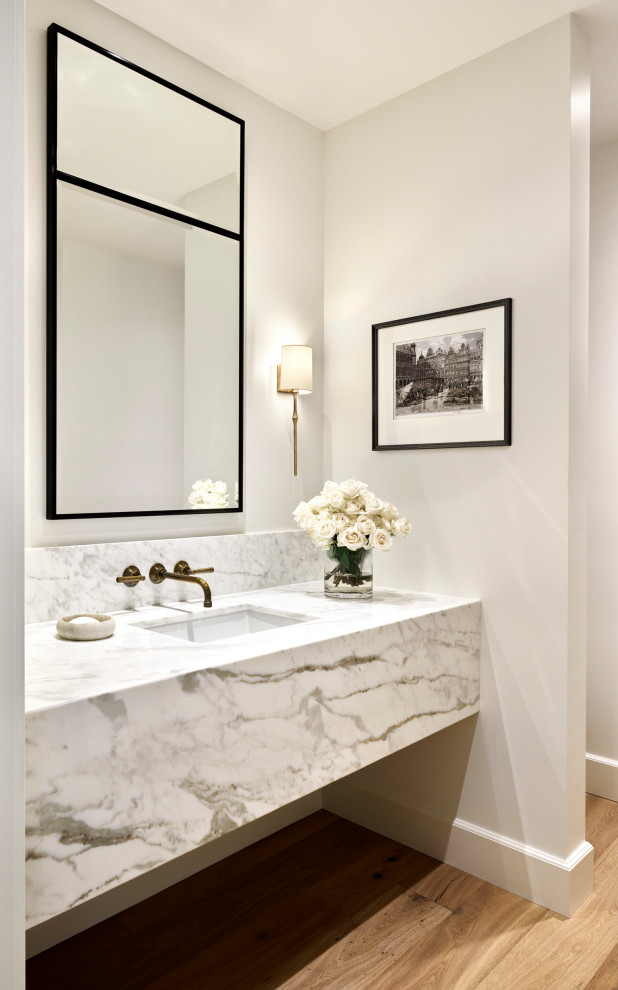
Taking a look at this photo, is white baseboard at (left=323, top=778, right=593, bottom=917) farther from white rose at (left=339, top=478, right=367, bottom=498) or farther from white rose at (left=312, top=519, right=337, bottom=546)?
white rose at (left=339, top=478, right=367, bottom=498)

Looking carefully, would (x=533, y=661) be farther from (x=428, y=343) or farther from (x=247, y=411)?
(x=247, y=411)

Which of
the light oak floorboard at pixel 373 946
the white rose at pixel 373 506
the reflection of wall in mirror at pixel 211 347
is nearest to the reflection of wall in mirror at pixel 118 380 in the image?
the reflection of wall in mirror at pixel 211 347

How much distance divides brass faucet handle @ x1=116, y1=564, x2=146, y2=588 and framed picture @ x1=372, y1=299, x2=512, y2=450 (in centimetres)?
98

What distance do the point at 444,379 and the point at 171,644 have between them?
1275 millimetres

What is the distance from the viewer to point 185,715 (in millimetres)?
1298

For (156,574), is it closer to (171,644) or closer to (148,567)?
(148,567)

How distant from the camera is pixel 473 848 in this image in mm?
2127

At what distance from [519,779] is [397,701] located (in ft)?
1.81

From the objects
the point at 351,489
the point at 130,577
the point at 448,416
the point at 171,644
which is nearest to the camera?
the point at 171,644

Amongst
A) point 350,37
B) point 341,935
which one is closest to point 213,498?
point 341,935

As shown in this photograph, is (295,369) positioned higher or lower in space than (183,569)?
higher

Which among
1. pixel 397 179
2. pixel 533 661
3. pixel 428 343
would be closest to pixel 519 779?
pixel 533 661

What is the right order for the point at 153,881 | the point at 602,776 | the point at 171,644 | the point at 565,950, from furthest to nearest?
the point at 602,776 → the point at 153,881 → the point at 565,950 → the point at 171,644

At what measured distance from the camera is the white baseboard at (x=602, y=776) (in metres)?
2.60
